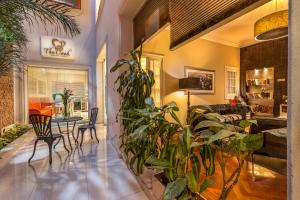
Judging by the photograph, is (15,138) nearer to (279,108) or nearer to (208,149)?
(208,149)

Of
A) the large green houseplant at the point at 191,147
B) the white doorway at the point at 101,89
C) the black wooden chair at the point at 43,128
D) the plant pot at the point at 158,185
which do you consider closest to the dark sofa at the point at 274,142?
the large green houseplant at the point at 191,147

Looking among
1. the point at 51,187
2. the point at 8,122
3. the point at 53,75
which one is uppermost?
the point at 53,75

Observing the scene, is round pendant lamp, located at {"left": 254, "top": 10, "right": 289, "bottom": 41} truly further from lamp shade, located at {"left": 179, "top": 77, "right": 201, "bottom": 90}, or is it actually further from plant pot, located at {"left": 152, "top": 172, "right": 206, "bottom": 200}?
plant pot, located at {"left": 152, "top": 172, "right": 206, "bottom": 200}

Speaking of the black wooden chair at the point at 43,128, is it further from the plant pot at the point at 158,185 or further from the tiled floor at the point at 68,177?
the plant pot at the point at 158,185

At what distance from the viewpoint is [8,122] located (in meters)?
4.72

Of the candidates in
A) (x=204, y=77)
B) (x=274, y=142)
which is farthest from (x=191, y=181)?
(x=204, y=77)

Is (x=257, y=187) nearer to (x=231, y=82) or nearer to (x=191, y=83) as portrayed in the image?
(x=191, y=83)

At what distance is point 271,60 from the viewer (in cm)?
567

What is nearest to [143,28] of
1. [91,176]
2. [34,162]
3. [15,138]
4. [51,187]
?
[91,176]

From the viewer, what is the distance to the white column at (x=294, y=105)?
1.78ft

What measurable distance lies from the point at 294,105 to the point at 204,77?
5.19 metres

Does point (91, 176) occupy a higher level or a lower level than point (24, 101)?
lower

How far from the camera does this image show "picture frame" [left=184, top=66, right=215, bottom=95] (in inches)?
206

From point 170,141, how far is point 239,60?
6500mm
